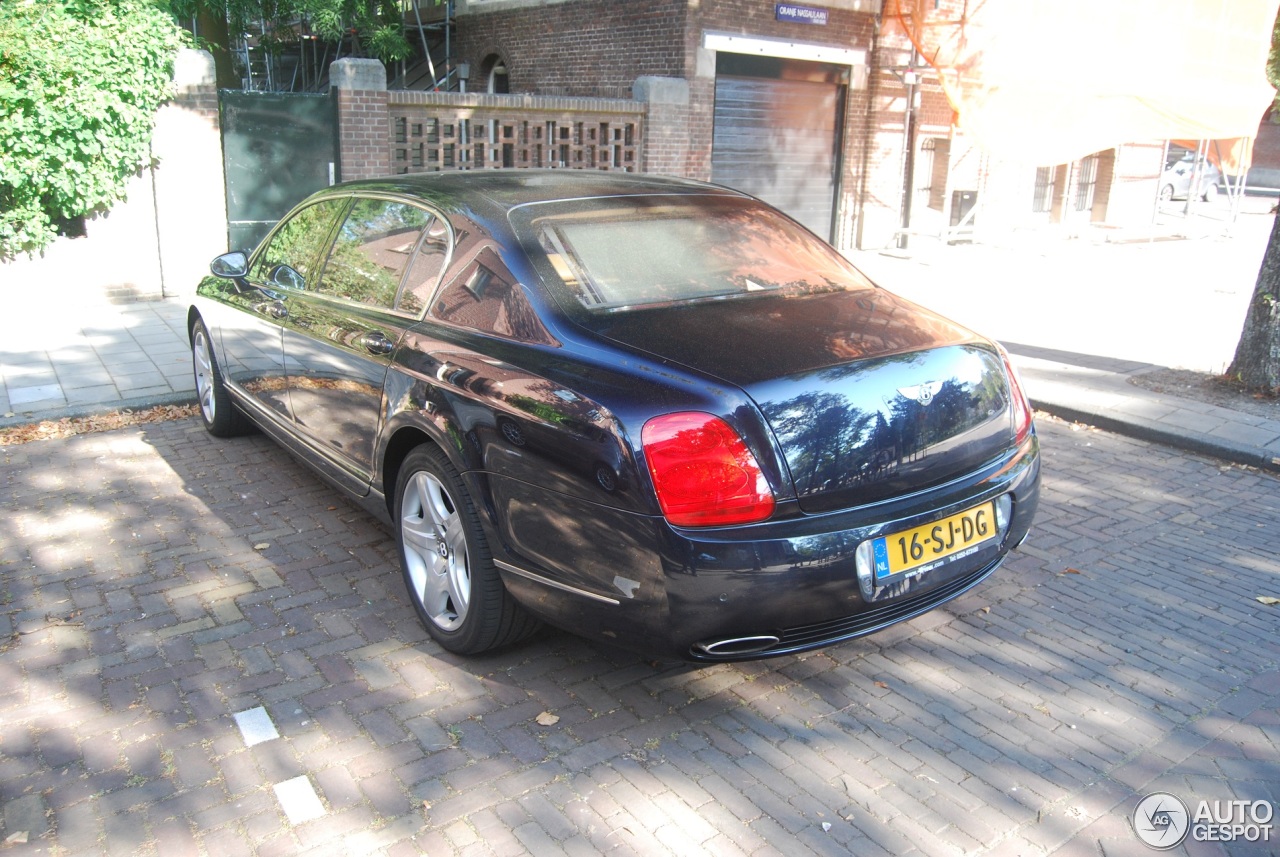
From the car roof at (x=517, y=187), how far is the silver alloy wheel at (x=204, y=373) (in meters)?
2.00

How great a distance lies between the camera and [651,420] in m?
2.99

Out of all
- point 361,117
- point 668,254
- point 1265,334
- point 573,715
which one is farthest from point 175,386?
point 1265,334

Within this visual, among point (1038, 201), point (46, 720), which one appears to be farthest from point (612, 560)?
point (1038, 201)

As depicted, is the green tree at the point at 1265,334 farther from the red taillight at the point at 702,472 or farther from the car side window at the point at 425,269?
the car side window at the point at 425,269

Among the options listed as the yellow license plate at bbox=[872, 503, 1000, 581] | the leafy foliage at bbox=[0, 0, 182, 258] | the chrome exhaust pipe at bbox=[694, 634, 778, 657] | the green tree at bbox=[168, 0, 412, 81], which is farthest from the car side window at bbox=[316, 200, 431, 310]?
the green tree at bbox=[168, 0, 412, 81]

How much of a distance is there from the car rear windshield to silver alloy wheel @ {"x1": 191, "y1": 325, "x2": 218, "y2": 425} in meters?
3.18

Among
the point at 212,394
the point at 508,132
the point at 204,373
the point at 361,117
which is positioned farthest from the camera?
the point at 508,132

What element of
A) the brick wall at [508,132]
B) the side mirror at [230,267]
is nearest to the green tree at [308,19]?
the brick wall at [508,132]

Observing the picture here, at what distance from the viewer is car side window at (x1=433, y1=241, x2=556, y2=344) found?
352cm

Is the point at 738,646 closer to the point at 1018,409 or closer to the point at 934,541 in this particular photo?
the point at 934,541

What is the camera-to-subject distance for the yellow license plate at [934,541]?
318 cm

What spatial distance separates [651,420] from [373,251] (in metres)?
2.03

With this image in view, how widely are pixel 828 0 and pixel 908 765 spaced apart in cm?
1433

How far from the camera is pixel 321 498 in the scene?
5.39 metres
